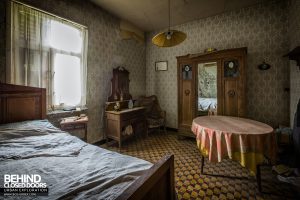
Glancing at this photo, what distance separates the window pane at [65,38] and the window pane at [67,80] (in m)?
0.18

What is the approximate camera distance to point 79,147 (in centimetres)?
145

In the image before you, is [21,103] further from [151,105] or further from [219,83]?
[219,83]

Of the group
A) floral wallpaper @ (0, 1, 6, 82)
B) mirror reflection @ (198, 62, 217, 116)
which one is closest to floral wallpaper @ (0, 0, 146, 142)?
floral wallpaper @ (0, 1, 6, 82)

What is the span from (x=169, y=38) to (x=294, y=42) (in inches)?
100.0


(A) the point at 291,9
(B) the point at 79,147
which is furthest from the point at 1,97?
(A) the point at 291,9

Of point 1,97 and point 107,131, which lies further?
point 107,131

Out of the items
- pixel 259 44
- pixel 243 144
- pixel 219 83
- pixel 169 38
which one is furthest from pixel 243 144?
pixel 259 44

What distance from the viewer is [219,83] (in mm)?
3318

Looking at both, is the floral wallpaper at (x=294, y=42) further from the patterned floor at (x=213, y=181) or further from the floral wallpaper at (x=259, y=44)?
the patterned floor at (x=213, y=181)

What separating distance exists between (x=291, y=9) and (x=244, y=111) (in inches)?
83.8

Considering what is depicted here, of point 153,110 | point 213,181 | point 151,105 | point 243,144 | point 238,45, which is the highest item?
point 238,45

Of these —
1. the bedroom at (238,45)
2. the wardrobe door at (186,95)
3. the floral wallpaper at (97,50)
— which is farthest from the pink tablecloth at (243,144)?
the floral wallpaper at (97,50)

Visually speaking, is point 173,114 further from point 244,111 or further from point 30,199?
point 30,199

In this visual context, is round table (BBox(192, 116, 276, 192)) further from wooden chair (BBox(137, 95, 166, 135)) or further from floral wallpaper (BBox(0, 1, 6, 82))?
floral wallpaper (BBox(0, 1, 6, 82))
